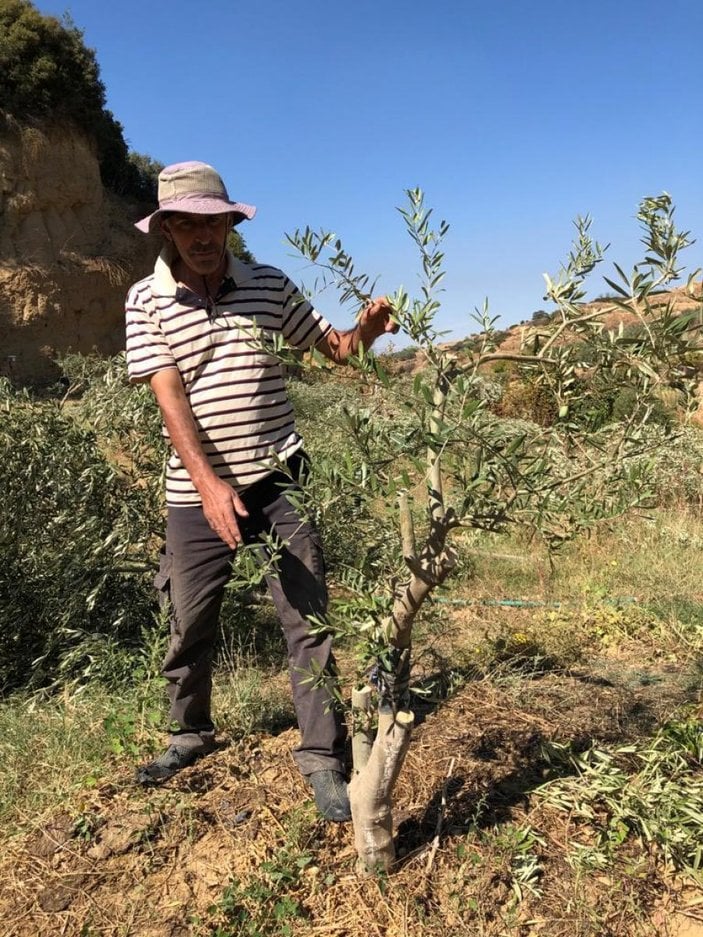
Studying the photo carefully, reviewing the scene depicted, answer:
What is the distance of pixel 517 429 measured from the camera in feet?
5.97

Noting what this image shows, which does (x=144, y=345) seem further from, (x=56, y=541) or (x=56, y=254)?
(x=56, y=254)

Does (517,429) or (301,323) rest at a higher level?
(301,323)

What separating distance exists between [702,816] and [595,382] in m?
1.43

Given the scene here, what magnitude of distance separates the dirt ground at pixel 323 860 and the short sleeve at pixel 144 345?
5.09 ft

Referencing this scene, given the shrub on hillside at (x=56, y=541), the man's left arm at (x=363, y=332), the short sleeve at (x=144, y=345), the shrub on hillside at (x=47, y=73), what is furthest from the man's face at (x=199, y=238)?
the shrub on hillside at (x=47, y=73)

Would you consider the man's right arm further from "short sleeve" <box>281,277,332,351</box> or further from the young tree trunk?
the young tree trunk

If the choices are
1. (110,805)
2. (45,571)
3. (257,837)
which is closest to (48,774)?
(110,805)

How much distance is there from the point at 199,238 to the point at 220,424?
657mm

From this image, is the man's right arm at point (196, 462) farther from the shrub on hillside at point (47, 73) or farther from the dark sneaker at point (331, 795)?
the shrub on hillside at point (47, 73)

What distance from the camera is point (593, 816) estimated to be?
2.36m

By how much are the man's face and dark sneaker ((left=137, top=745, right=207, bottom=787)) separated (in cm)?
182

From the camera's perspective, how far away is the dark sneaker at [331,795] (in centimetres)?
244

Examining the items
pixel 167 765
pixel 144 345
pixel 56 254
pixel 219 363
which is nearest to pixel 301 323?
pixel 219 363

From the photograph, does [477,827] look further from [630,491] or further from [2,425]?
[2,425]
